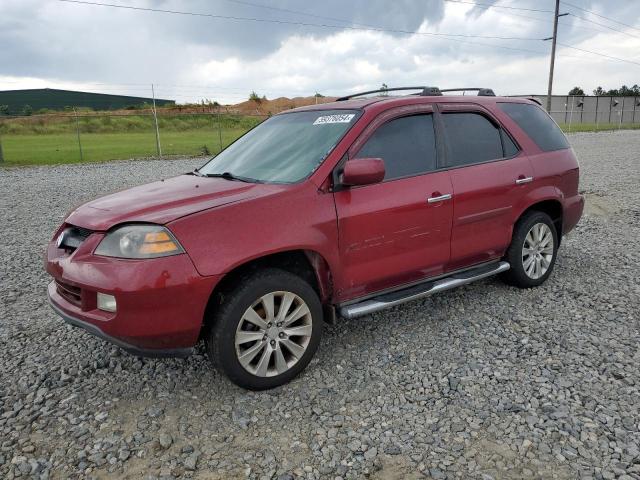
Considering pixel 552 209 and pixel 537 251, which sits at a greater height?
pixel 552 209

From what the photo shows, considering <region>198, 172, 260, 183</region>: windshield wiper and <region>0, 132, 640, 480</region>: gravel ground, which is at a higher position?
<region>198, 172, 260, 183</region>: windshield wiper

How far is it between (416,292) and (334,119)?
1.47 meters

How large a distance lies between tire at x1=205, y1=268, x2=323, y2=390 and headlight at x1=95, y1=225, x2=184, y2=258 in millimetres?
463

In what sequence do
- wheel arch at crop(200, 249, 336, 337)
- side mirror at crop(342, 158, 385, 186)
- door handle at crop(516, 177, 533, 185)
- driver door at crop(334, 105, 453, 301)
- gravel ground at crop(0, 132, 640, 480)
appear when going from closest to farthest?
gravel ground at crop(0, 132, 640, 480) < wheel arch at crop(200, 249, 336, 337) < side mirror at crop(342, 158, 385, 186) < driver door at crop(334, 105, 453, 301) < door handle at crop(516, 177, 533, 185)

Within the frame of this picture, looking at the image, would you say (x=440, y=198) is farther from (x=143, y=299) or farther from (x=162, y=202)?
(x=143, y=299)

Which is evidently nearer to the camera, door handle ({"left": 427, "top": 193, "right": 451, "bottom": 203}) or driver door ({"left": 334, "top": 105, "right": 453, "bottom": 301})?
driver door ({"left": 334, "top": 105, "right": 453, "bottom": 301})

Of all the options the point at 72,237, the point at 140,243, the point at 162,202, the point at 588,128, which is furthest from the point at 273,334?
the point at 588,128

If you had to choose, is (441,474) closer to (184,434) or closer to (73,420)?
(184,434)

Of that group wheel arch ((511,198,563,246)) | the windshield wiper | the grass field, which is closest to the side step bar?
wheel arch ((511,198,563,246))

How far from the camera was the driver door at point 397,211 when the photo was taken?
3439mm

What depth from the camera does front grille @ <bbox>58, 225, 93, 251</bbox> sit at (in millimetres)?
3156

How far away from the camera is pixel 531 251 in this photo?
4754 mm

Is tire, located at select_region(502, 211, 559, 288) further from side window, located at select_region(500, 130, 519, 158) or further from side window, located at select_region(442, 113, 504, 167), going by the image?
side window, located at select_region(442, 113, 504, 167)

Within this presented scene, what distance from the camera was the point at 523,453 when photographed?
8.51ft
